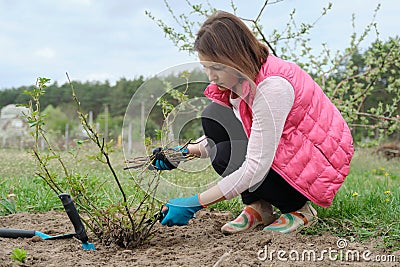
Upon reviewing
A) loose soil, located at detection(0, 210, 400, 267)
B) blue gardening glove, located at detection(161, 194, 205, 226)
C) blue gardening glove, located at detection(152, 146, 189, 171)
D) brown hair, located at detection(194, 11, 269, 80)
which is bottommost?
loose soil, located at detection(0, 210, 400, 267)

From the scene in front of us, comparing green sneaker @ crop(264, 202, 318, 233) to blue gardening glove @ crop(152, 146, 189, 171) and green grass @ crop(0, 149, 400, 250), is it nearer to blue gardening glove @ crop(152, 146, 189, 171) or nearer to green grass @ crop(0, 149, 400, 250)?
green grass @ crop(0, 149, 400, 250)

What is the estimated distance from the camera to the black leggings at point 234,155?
93.0 inches

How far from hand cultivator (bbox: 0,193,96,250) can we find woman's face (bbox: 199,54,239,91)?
2.55 feet

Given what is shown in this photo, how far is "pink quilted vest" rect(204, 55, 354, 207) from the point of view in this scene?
7.54 feet

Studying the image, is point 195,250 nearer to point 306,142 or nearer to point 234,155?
point 234,155

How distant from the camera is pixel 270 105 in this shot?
219 cm

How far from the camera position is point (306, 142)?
7.68 ft

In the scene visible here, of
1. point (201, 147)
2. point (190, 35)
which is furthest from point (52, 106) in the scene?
point (201, 147)

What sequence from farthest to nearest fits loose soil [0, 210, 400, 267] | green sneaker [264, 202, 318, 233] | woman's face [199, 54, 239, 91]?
green sneaker [264, 202, 318, 233]
woman's face [199, 54, 239, 91]
loose soil [0, 210, 400, 267]

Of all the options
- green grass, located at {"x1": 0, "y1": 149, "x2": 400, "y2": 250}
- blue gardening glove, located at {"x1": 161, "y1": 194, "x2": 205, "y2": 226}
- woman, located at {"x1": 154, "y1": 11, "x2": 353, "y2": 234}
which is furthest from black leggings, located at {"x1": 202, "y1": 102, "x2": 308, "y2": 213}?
blue gardening glove, located at {"x1": 161, "y1": 194, "x2": 205, "y2": 226}

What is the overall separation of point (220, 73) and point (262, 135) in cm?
33

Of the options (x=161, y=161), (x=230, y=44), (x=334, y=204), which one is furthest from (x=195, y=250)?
(x=334, y=204)

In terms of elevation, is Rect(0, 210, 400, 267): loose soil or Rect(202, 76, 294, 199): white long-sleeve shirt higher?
Rect(202, 76, 294, 199): white long-sleeve shirt

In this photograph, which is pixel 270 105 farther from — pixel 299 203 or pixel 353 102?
pixel 353 102
